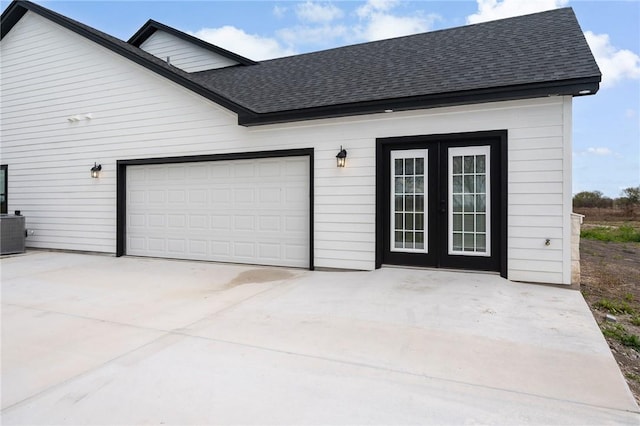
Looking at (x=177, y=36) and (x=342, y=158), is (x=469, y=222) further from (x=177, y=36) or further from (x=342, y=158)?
(x=177, y=36)

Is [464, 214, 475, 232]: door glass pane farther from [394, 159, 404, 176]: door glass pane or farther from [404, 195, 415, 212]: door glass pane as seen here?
[394, 159, 404, 176]: door glass pane

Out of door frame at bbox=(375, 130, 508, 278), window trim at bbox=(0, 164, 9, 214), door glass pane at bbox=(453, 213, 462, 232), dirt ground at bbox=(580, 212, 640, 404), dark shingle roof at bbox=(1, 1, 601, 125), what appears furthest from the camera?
window trim at bbox=(0, 164, 9, 214)

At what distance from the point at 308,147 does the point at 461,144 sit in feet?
8.20

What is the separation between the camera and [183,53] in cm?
1076

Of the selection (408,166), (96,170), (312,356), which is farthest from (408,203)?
(96,170)

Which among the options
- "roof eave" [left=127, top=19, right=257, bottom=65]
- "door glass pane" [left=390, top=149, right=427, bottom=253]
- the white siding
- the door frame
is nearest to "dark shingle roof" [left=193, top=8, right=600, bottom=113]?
the door frame

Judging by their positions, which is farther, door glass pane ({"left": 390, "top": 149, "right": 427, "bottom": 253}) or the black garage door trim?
the black garage door trim

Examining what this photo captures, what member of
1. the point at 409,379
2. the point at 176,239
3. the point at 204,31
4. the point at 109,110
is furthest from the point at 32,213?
the point at 409,379

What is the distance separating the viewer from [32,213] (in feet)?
30.5

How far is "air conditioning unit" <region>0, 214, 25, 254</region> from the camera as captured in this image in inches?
329

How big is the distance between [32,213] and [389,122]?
29.6 feet

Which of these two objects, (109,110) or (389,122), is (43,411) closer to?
(389,122)

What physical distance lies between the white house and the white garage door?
0.03m

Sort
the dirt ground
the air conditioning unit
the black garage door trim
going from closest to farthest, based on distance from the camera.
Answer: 1. the dirt ground
2. the black garage door trim
3. the air conditioning unit
